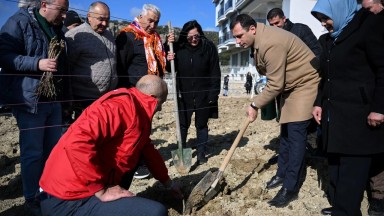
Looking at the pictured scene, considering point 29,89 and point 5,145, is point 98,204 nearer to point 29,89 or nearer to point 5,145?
point 29,89

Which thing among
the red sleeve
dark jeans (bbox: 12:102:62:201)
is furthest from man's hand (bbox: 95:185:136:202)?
dark jeans (bbox: 12:102:62:201)

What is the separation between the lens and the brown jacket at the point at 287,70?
9.67 feet

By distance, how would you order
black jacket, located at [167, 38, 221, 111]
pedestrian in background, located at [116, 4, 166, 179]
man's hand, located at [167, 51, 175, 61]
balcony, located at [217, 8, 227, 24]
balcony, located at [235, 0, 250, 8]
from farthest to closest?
balcony, located at [217, 8, 227, 24]
balcony, located at [235, 0, 250, 8]
black jacket, located at [167, 38, 221, 111]
man's hand, located at [167, 51, 175, 61]
pedestrian in background, located at [116, 4, 166, 179]

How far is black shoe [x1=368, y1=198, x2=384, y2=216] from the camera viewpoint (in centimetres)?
280

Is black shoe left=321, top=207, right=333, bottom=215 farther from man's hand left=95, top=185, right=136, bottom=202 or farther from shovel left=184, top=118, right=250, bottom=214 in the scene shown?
man's hand left=95, top=185, right=136, bottom=202

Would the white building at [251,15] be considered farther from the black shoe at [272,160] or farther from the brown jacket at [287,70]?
the brown jacket at [287,70]

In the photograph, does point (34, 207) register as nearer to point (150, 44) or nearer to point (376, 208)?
point (150, 44)

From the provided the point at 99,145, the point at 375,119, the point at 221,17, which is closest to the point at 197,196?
the point at 99,145

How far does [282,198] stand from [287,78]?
3.76 feet

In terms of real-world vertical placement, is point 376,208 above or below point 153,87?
below

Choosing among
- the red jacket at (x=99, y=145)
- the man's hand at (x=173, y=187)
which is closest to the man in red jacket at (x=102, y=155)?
the red jacket at (x=99, y=145)

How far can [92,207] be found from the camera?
193 cm

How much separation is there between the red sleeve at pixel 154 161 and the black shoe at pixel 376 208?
1781 mm

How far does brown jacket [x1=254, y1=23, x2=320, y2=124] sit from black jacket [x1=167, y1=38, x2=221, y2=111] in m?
1.20
